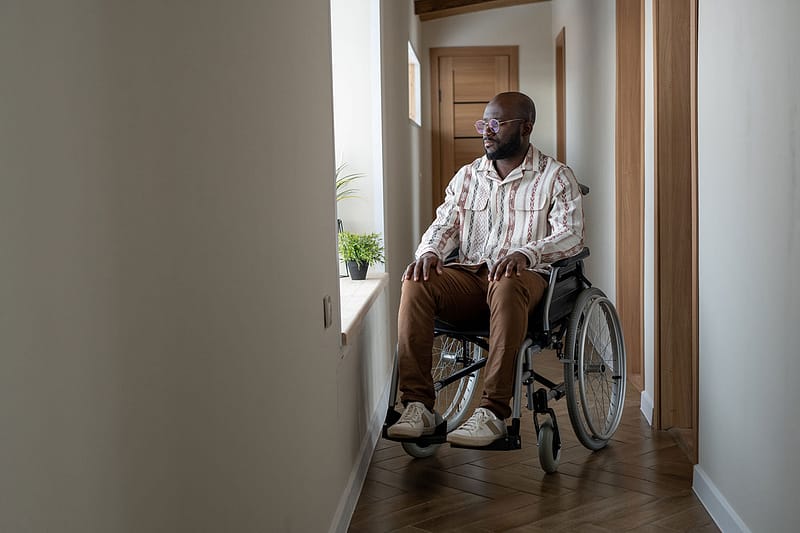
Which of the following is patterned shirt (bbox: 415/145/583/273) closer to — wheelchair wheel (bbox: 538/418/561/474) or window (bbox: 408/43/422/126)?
wheelchair wheel (bbox: 538/418/561/474)

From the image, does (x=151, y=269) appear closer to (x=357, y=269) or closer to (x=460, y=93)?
(x=357, y=269)

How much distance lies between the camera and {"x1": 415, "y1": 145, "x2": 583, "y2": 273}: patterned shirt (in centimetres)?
306

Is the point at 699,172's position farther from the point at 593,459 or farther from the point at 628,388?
the point at 628,388

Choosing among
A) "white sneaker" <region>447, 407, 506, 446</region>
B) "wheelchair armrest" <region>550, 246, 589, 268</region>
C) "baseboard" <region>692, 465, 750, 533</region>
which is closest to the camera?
"baseboard" <region>692, 465, 750, 533</region>

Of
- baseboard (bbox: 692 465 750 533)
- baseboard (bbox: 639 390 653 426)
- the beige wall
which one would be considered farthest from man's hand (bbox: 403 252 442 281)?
the beige wall

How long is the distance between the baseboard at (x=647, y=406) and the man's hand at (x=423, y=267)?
117 centimetres

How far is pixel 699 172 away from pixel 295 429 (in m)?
1.49

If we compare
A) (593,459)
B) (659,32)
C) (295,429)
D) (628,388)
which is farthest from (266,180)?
(628,388)

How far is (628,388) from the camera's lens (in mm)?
4164

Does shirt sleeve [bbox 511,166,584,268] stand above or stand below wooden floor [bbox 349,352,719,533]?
above

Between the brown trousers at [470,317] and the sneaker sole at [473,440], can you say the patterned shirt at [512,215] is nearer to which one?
the brown trousers at [470,317]

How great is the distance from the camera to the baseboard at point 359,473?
2.45 metres

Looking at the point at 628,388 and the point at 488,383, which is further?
the point at 628,388

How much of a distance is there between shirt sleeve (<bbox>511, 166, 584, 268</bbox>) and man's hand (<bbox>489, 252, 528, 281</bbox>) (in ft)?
0.19
